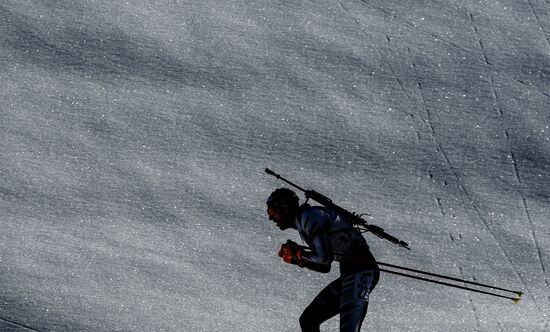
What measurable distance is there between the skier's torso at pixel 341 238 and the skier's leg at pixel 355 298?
8 centimetres

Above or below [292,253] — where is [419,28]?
above

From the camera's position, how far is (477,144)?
33.0ft

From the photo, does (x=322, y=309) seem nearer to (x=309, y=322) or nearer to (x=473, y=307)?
(x=309, y=322)

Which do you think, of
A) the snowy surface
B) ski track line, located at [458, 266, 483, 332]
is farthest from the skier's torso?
ski track line, located at [458, 266, 483, 332]

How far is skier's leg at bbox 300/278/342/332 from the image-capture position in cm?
786

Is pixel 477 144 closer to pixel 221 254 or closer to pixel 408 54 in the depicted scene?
pixel 408 54

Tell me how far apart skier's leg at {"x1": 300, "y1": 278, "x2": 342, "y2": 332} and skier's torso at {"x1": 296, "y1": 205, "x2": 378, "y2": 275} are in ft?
0.81

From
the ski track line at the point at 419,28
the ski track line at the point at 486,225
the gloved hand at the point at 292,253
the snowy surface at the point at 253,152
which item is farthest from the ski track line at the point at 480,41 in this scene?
the gloved hand at the point at 292,253

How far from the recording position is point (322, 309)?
788cm

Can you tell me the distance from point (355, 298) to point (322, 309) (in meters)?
0.43

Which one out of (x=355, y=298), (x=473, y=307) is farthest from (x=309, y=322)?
(x=473, y=307)

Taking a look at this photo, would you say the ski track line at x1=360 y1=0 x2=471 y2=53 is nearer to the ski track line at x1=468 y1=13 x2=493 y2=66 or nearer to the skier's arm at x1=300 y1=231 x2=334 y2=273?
the ski track line at x1=468 y1=13 x2=493 y2=66

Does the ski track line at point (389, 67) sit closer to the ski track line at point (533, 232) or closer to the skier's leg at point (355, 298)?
the ski track line at point (533, 232)

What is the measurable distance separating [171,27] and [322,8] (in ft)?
6.57
